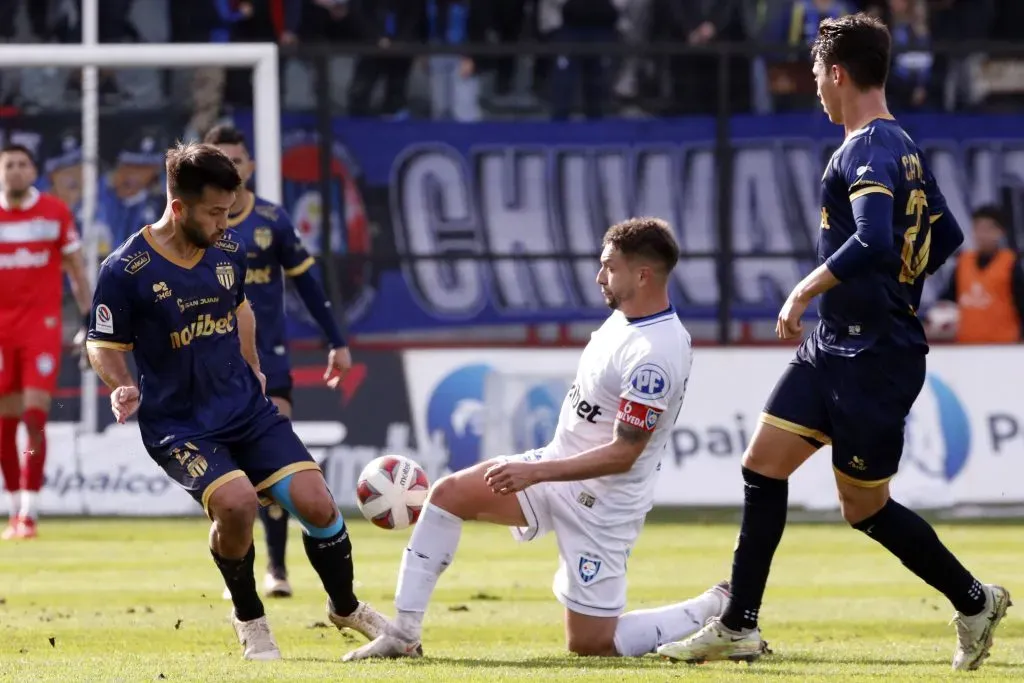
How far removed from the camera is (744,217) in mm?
17688

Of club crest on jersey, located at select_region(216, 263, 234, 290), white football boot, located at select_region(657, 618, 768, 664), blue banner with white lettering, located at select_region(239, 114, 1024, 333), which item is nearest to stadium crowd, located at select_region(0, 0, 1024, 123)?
blue banner with white lettering, located at select_region(239, 114, 1024, 333)

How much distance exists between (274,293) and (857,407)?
13.1 feet

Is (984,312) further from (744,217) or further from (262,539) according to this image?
(262,539)

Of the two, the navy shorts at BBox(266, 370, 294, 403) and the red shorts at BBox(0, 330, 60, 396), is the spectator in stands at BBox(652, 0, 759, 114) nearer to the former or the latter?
the red shorts at BBox(0, 330, 60, 396)

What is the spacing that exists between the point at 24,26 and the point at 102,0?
2.57 ft

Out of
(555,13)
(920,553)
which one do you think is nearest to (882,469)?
→ (920,553)

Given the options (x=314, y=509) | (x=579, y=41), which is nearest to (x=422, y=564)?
(x=314, y=509)

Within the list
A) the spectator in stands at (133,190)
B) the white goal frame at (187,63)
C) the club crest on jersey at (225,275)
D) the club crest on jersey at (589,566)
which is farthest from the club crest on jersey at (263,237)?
the spectator in stands at (133,190)

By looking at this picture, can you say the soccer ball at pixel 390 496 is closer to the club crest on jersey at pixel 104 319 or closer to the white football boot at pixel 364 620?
the white football boot at pixel 364 620

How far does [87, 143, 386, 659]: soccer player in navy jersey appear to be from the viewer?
6.89 metres

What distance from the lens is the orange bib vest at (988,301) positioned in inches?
648

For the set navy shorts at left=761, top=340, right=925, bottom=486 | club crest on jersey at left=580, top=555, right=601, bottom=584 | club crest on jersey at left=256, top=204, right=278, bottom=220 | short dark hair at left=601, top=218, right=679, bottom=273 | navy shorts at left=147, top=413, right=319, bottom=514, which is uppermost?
short dark hair at left=601, top=218, right=679, bottom=273

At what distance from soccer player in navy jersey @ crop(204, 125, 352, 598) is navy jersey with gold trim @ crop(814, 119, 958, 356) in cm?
333

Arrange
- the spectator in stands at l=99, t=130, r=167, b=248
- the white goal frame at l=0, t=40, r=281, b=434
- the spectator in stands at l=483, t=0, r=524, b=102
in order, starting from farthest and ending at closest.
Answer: the spectator in stands at l=483, t=0, r=524, b=102 < the spectator in stands at l=99, t=130, r=167, b=248 < the white goal frame at l=0, t=40, r=281, b=434
